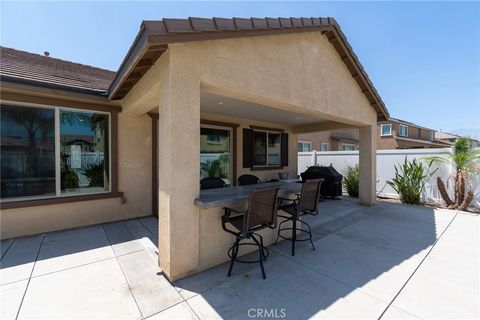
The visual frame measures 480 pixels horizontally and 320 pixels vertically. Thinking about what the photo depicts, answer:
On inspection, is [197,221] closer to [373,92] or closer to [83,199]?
[83,199]

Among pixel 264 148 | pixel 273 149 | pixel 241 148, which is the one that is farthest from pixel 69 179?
pixel 273 149

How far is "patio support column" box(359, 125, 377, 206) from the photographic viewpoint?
755 cm

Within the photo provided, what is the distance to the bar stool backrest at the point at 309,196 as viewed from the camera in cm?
379

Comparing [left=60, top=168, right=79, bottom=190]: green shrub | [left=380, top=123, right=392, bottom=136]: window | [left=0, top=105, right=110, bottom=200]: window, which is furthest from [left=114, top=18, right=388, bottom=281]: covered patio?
[left=380, top=123, right=392, bottom=136]: window

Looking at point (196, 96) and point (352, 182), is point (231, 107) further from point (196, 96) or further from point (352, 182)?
point (352, 182)

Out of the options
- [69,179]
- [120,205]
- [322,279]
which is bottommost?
[322,279]

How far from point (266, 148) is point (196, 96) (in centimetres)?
610

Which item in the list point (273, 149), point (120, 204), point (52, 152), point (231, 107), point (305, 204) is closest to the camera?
point (305, 204)

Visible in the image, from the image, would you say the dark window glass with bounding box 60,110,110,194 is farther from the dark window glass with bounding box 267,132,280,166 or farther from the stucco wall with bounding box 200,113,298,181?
the dark window glass with bounding box 267,132,280,166

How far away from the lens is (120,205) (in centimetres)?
553

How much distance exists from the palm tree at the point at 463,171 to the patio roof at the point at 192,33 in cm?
564

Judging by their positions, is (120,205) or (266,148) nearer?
(120,205)

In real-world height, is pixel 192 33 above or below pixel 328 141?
above

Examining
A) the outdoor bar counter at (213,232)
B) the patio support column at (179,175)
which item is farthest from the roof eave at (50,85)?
the outdoor bar counter at (213,232)
